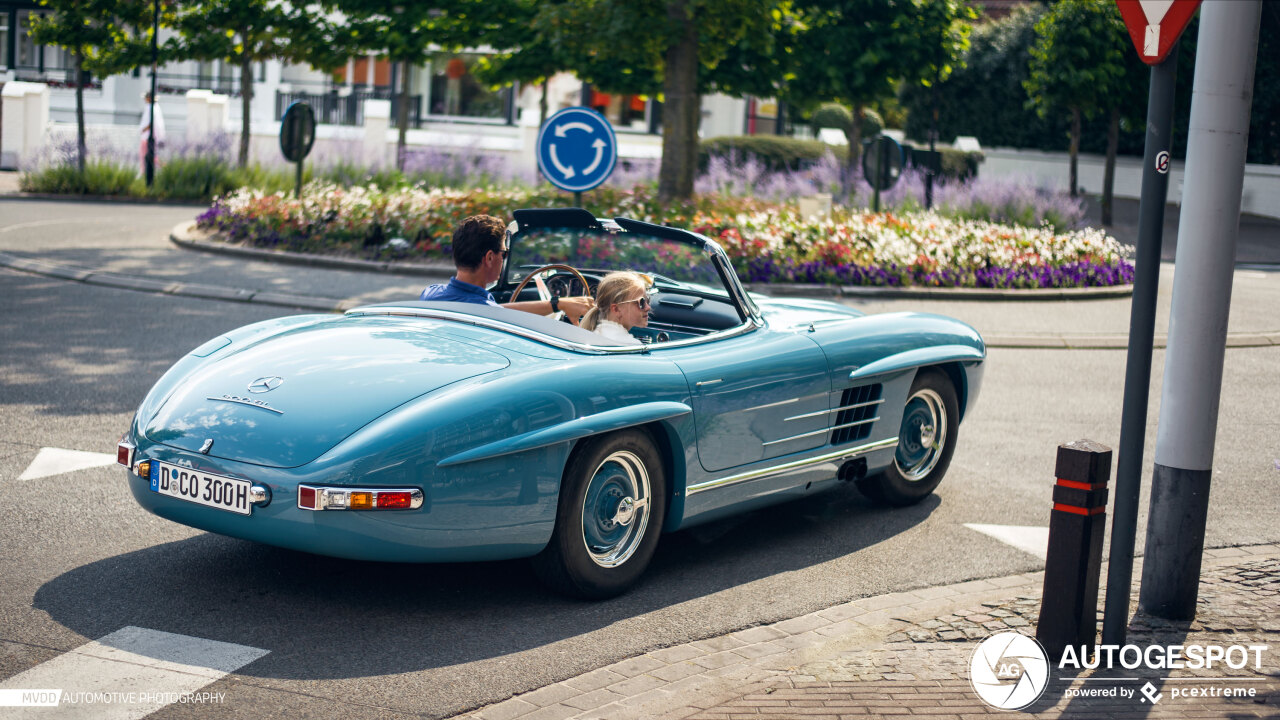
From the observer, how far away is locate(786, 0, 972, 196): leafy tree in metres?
23.6

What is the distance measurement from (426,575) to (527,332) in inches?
41.3

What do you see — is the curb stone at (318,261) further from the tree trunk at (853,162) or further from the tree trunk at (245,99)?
the tree trunk at (245,99)

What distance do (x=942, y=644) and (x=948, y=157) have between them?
29.7 meters

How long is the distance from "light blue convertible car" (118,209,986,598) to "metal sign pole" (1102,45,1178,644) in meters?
1.55

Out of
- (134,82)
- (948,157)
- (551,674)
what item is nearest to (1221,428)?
(551,674)

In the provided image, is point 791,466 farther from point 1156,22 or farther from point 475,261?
point 1156,22

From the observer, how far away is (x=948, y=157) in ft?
108

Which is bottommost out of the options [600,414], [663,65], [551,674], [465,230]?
[551,674]

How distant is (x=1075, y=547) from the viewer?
445 centimetres

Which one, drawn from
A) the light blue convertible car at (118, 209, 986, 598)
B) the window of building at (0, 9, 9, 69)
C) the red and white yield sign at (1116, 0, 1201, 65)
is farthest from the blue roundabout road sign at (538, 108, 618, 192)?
the window of building at (0, 9, 9, 69)

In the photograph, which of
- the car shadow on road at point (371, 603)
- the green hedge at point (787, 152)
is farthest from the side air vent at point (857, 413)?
the green hedge at point (787, 152)

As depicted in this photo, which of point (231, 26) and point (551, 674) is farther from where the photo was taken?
point (231, 26)

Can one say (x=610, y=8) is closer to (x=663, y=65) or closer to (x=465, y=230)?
(x=663, y=65)
